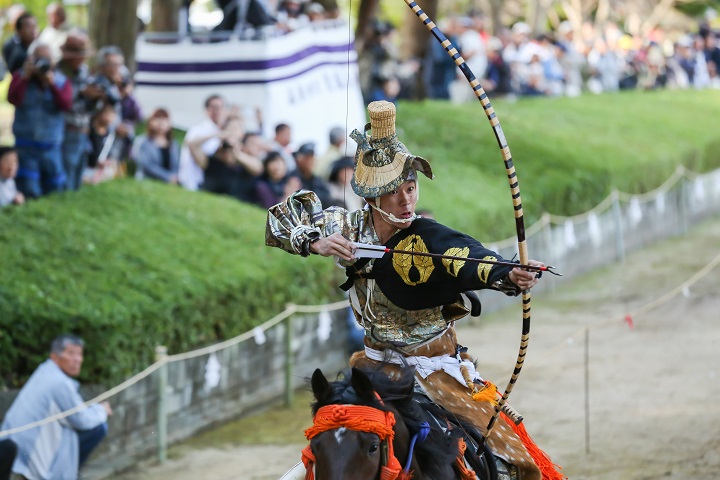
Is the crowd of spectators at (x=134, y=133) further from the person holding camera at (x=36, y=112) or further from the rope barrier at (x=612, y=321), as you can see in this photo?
the rope barrier at (x=612, y=321)

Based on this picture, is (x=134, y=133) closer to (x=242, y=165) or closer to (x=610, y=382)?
(x=242, y=165)

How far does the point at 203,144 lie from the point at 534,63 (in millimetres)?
13821

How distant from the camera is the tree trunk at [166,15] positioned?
19062 mm

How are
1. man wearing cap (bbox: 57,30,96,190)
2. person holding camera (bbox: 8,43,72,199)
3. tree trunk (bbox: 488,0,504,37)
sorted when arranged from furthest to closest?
tree trunk (bbox: 488,0,504,37) → man wearing cap (bbox: 57,30,96,190) → person holding camera (bbox: 8,43,72,199)

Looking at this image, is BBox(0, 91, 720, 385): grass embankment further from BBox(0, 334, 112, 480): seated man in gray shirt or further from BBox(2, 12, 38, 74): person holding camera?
BBox(2, 12, 38, 74): person holding camera

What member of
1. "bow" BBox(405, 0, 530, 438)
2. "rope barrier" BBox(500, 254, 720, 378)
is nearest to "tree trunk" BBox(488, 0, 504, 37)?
"rope barrier" BBox(500, 254, 720, 378)

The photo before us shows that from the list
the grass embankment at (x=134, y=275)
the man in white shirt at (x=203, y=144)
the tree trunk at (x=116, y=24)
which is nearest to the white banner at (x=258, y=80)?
the tree trunk at (x=116, y=24)

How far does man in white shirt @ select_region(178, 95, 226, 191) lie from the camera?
14.5 metres

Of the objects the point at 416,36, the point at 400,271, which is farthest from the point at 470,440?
the point at 416,36

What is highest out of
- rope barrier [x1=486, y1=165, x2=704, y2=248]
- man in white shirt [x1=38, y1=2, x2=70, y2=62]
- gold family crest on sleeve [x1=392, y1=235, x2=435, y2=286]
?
man in white shirt [x1=38, y1=2, x2=70, y2=62]

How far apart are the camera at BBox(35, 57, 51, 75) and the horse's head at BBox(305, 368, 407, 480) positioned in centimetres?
754

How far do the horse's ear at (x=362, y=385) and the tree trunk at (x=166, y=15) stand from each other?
14.3m

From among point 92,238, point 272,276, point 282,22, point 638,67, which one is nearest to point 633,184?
point 282,22

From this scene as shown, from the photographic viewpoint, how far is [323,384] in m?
5.49
